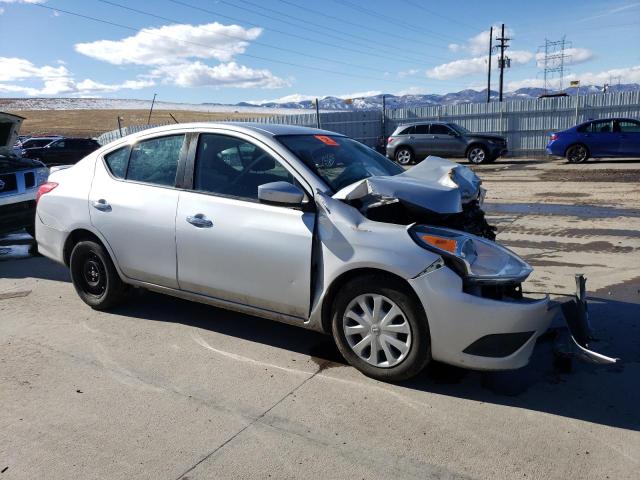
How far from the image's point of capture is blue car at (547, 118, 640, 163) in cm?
1784

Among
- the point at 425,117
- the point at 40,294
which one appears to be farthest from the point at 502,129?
the point at 40,294

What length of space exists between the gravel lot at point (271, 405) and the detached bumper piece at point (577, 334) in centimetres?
25

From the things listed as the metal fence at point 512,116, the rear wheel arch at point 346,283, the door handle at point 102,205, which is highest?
the metal fence at point 512,116

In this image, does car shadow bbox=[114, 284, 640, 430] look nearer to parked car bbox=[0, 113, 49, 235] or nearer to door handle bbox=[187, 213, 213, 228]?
door handle bbox=[187, 213, 213, 228]

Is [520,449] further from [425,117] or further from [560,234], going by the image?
[425,117]

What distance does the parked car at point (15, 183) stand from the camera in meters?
7.59

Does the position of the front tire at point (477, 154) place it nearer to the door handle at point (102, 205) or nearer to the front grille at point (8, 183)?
the front grille at point (8, 183)

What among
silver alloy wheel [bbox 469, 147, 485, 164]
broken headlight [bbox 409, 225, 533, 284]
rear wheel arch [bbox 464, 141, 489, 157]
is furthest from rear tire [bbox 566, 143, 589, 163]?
broken headlight [bbox 409, 225, 533, 284]

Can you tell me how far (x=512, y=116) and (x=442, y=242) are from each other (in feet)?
78.9

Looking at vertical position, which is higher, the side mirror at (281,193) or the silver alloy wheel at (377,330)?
the side mirror at (281,193)

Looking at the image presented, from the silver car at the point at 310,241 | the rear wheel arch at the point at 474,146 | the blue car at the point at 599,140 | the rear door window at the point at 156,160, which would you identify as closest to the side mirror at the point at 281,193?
the silver car at the point at 310,241

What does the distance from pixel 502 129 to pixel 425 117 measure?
13.0 ft

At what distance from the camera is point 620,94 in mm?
23047

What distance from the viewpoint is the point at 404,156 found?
22516mm
